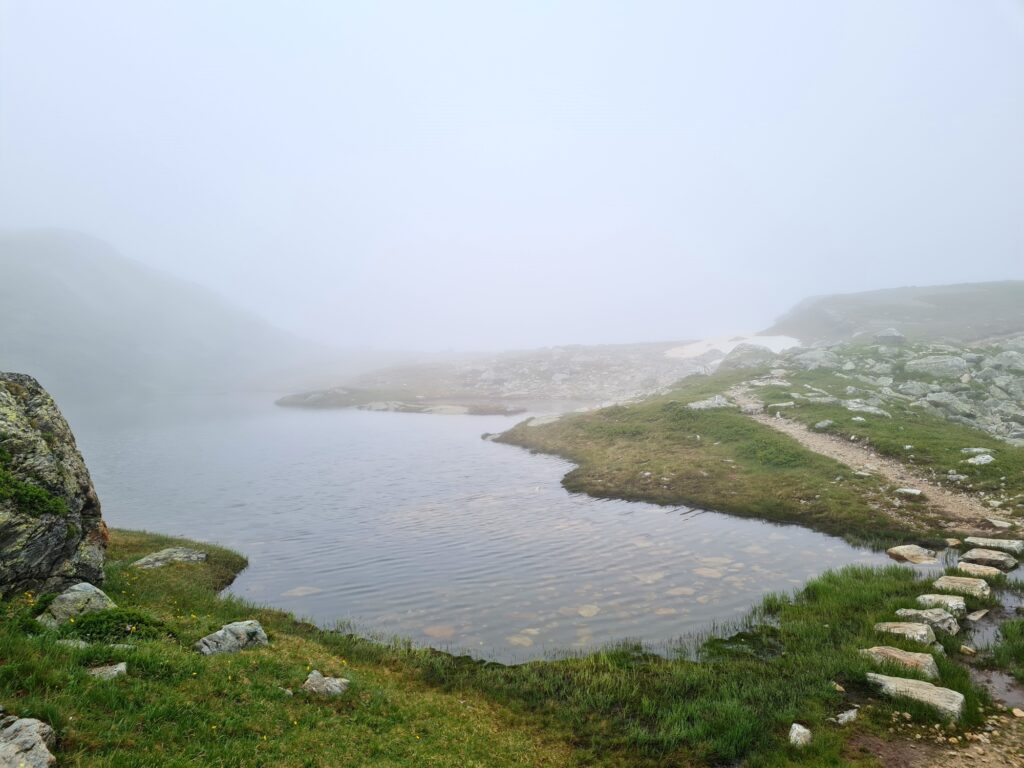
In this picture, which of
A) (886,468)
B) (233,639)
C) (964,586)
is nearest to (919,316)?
(886,468)

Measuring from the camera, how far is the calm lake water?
1955 centimetres

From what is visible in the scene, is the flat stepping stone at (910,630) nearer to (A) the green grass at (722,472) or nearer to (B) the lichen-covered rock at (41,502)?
(A) the green grass at (722,472)

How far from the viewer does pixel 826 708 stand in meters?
12.2

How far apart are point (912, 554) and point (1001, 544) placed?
3.21 m

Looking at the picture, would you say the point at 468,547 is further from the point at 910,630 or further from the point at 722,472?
the point at 722,472

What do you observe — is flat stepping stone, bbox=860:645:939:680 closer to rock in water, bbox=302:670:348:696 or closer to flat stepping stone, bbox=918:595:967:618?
flat stepping stone, bbox=918:595:967:618

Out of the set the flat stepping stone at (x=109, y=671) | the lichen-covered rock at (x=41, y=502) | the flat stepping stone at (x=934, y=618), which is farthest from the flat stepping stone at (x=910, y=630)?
the lichen-covered rock at (x=41, y=502)

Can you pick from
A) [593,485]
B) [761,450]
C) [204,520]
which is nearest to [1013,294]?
[761,450]

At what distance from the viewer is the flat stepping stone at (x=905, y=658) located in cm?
1277

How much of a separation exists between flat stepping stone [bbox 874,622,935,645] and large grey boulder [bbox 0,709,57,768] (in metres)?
19.8

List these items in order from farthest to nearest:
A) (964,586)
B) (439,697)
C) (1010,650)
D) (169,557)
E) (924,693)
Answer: (169,557)
(964,586)
(439,697)
(1010,650)
(924,693)

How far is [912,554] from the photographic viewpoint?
22469mm

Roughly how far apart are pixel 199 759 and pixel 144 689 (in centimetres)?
252

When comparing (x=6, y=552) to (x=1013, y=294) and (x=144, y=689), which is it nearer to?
(x=144, y=689)
